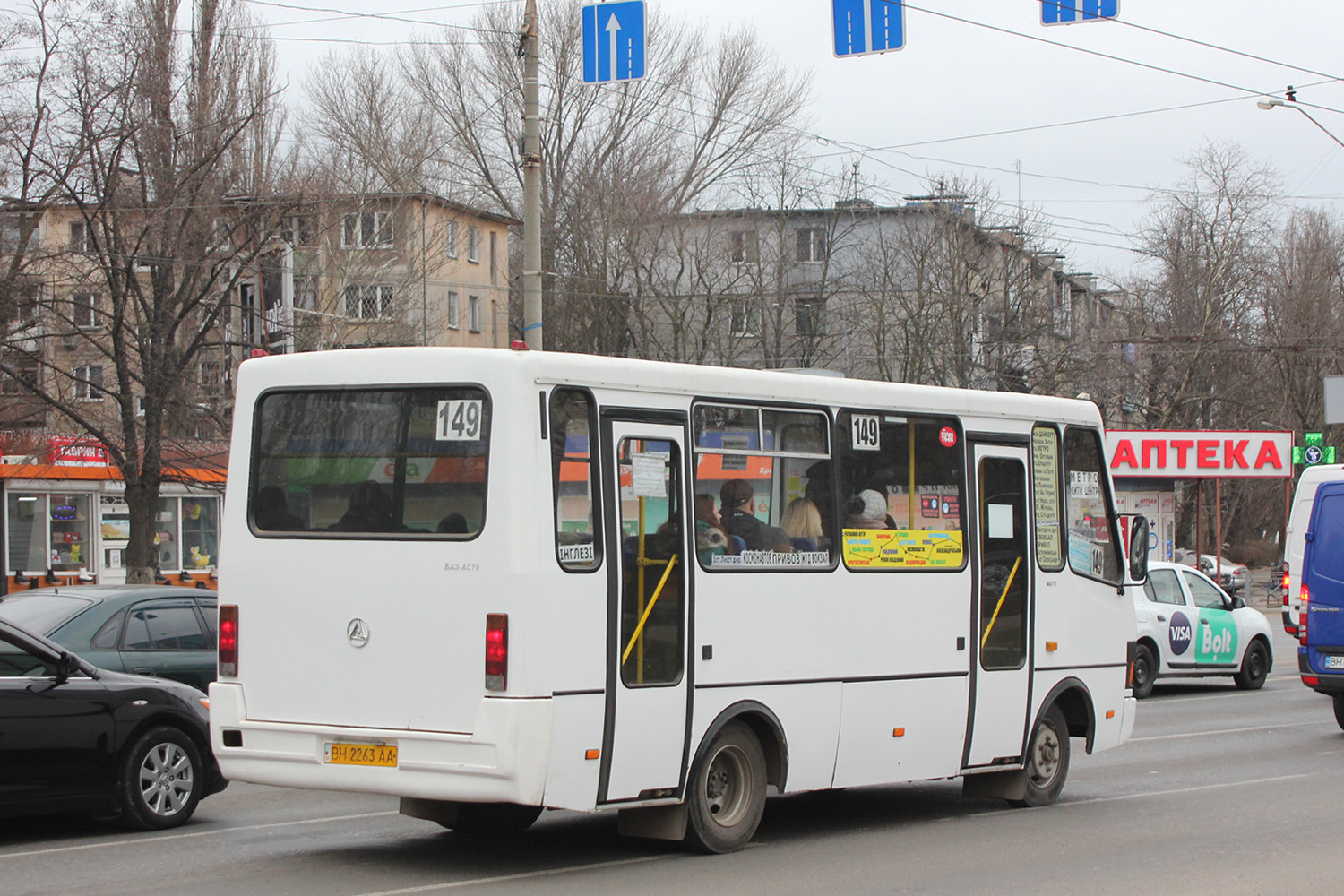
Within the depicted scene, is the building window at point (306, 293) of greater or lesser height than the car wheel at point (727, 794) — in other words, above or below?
above

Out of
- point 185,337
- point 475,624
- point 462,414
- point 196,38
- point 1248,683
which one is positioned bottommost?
point 1248,683

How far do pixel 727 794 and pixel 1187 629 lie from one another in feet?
41.9

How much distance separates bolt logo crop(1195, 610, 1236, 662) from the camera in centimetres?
2036

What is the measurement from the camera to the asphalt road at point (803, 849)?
26.3 feet

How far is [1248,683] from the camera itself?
70.1 feet

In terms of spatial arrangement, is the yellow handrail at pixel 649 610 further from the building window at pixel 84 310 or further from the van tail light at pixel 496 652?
the building window at pixel 84 310

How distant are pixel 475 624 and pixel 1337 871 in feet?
16.0

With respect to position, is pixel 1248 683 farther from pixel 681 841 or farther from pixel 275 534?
pixel 275 534

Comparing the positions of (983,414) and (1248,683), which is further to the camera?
(1248,683)

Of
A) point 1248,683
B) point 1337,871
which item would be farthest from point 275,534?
point 1248,683

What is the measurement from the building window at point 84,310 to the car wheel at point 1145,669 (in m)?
16.2

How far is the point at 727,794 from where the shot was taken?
8969mm

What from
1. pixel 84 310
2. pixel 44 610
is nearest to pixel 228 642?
pixel 44 610

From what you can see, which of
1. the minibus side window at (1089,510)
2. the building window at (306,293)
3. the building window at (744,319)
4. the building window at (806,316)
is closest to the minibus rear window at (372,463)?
the minibus side window at (1089,510)
